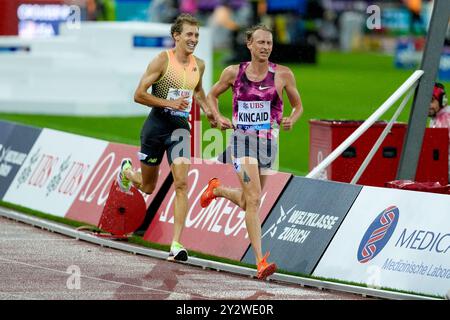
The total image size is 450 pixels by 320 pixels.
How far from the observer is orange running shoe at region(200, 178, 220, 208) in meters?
14.6

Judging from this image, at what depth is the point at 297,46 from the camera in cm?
4662

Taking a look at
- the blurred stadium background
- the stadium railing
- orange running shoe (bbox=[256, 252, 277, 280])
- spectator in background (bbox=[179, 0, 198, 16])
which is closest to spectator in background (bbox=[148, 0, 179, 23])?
the blurred stadium background

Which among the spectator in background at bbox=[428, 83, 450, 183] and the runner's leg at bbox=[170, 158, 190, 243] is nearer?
the runner's leg at bbox=[170, 158, 190, 243]

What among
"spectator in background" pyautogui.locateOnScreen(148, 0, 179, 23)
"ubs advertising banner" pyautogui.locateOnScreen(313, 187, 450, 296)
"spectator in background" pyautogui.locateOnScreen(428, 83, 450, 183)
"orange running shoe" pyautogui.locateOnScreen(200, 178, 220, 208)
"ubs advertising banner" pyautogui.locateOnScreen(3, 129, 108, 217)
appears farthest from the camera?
"spectator in background" pyautogui.locateOnScreen(148, 0, 179, 23)

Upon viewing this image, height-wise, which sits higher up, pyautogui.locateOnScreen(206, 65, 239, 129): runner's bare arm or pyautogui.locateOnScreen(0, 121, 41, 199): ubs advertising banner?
pyautogui.locateOnScreen(206, 65, 239, 129): runner's bare arm

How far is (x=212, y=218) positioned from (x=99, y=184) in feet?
Answer: 8.24

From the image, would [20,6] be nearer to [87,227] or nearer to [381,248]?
[87,227]

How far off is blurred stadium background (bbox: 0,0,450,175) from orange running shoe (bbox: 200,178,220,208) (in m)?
7.18

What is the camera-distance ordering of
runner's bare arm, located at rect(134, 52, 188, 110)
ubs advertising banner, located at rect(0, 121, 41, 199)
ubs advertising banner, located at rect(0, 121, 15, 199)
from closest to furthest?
runner's bare arm, located at rect(134, 52, 188, 110), ubs advertising banner, located at rect(0, 121, 41, 199), ubs advertising banner, located at rect(0, 121, 15, 199)

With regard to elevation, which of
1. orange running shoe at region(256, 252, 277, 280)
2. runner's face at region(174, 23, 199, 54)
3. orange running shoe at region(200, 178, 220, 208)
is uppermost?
runner's face at region(174, 23, 199, 54)

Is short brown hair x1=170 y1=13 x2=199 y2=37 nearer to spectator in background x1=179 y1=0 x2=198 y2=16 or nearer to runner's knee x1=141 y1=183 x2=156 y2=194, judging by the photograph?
runner's knee x1=141 y1=183 x2=156 y2=194

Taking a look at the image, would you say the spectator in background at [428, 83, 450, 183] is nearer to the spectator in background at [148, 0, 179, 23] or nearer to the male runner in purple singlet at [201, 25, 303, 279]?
the male runner in purple singlet at [201, 25, 303, 279]

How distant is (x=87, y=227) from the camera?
1659 cm
